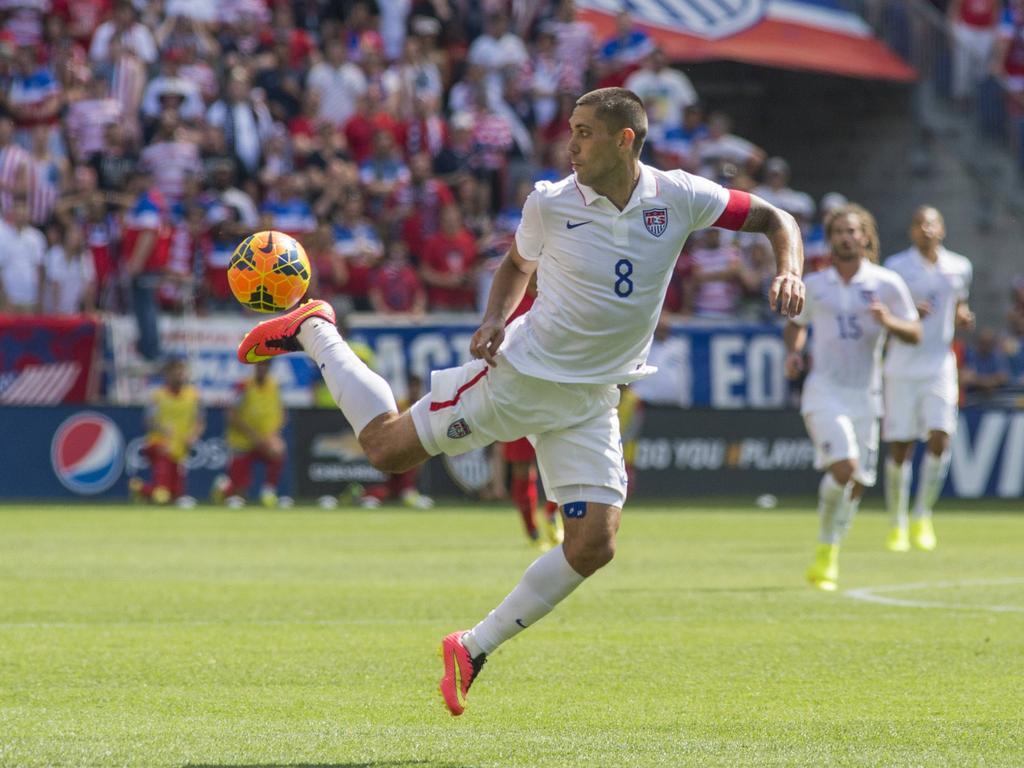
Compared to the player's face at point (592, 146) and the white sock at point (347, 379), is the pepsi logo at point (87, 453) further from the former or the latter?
the player's face at point (592, 146)

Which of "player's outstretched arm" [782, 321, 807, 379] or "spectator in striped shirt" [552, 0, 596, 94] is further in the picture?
"spectator in striped shirt" [552, 0, 596, 94]

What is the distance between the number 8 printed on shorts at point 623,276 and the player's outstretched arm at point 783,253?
55cm

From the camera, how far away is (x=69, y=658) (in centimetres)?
852

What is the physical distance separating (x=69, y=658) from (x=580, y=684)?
8.24 ft

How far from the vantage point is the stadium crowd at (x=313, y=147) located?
22453 mm

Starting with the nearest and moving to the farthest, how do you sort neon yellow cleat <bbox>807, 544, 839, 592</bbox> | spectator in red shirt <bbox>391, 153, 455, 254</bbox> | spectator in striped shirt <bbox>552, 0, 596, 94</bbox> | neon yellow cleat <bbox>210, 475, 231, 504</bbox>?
1. neon yellow cleat <bbox>807, 544, 839, 592</bbox>
2. neon yellow cleat <bbox>210, 475, 231, 504</bbox>
3. spectator in red shirt <bbox>391, 153, 455, 254</bbox>
4. spectator in striped shirt <bbox>552, 0, 596, 94</bbox>

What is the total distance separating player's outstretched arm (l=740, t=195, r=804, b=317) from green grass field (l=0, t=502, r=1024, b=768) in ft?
5.23

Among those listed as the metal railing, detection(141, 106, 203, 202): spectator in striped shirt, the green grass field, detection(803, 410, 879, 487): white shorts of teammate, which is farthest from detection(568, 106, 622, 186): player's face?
the metal railing

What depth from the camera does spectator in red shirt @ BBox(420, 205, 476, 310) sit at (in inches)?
942

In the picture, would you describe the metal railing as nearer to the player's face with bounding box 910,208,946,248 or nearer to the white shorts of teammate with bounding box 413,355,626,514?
the player's face with bounding box 910,208,946,248

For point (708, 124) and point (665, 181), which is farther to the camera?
point (708, 124)

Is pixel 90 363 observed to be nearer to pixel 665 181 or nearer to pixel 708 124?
pixel 708 124

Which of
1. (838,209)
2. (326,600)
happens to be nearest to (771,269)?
(838,209)

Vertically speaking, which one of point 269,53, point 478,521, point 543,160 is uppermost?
point 269,53
